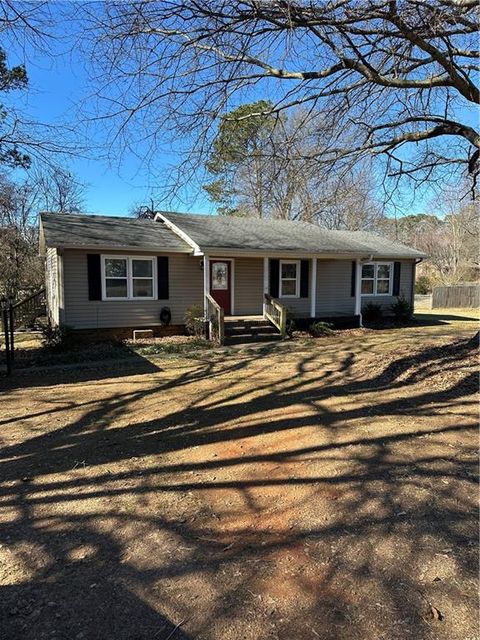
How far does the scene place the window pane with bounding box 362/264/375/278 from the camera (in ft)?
56.7

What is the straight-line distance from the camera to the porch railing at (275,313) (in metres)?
13.0

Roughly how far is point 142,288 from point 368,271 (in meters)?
9.37

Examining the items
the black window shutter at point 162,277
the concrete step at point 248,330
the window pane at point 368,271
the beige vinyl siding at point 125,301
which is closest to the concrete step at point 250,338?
the concrete step at point 248,330

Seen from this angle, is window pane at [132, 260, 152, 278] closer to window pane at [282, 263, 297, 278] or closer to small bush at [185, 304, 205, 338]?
small bush at [185, 304, 205, 338]

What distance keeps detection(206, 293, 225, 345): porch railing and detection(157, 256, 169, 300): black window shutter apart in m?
1.45

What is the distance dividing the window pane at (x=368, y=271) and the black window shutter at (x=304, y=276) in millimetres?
3068

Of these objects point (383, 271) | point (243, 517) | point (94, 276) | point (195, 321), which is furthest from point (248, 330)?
point (243, 517)

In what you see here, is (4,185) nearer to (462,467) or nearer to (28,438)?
(28,438)

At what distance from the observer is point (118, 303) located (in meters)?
12.5

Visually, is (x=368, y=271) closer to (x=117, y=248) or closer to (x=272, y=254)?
(x=272, y=254)

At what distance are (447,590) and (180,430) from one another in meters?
3.14

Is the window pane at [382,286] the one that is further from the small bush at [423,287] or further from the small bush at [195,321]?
the small bush at [423,287]

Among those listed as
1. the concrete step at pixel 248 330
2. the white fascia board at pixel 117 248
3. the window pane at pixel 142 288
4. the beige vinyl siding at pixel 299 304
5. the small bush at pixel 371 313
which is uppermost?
the white fascia board at pixel 117 248

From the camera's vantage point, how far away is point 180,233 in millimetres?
13727
